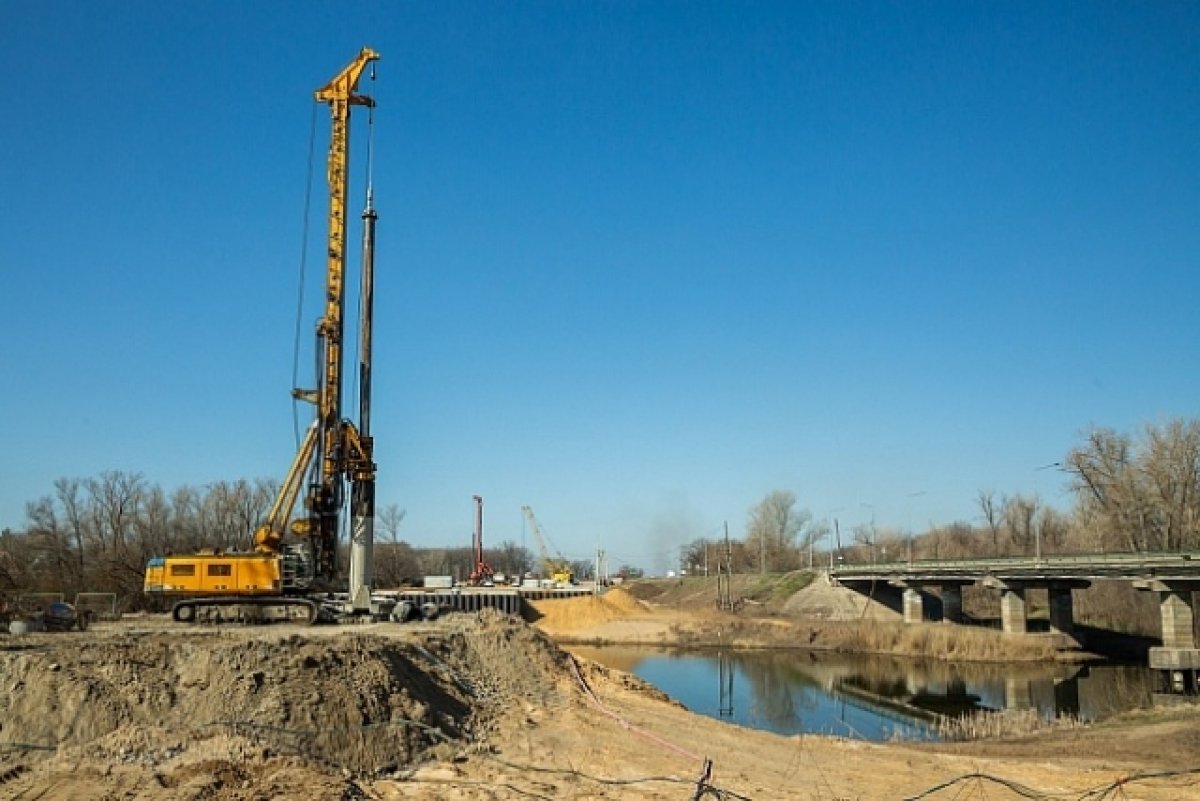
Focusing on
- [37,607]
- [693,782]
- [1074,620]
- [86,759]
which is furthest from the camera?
[1074,620]

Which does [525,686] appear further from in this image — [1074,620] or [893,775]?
[1074,620]

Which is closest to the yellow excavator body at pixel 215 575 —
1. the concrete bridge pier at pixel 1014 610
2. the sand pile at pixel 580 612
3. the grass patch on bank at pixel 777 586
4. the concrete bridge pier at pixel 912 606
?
the concrete bridge pier at pixel 1014 610

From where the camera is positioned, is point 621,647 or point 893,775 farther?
point 621,647

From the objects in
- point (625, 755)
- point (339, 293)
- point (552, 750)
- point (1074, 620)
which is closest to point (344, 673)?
point (552, 750)

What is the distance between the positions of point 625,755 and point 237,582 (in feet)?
51.8

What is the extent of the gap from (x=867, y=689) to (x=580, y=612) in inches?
1381

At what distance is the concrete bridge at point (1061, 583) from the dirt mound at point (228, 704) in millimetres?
31454

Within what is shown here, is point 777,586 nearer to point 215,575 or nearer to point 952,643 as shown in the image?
point 952,643

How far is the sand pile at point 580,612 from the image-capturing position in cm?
7656

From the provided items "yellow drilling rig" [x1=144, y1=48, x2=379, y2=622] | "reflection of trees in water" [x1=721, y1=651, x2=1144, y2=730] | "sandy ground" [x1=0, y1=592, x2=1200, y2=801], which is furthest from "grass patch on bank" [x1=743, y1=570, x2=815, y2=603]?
"sandy ground" [x1=0, y1=592, x2=1200, y2=801]

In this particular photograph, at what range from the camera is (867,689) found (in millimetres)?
46531

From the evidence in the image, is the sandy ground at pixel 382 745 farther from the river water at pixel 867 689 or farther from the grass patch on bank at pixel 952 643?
the grass patch on bank at pixel 952 643

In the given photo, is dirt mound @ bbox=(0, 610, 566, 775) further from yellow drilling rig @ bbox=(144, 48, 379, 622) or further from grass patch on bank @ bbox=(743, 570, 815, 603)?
grass patch on bank @ bbox=(743, 570, 815, 603)

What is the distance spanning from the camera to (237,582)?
29.2 metres
